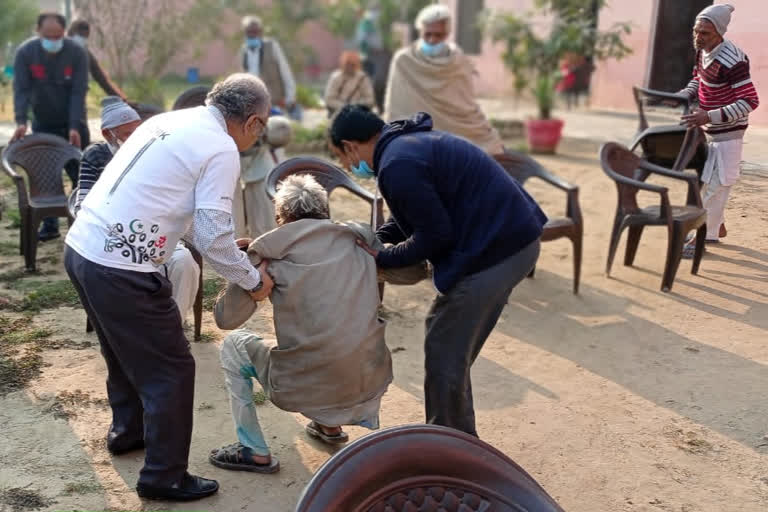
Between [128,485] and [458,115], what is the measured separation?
4.39m

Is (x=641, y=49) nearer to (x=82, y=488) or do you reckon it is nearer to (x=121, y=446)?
(x=121, y=446)

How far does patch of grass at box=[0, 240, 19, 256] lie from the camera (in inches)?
254

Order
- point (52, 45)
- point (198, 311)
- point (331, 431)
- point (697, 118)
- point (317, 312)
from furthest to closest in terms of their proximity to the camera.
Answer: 1. point (52, 45)
2. point (198, 311)
3. point (697, 118)
4. point (331, 431)
5. point (317, 312)

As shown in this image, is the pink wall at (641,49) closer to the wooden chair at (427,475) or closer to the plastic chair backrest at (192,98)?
the wooden chair at (427,475)

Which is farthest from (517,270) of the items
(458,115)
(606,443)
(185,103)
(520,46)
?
(520,46)

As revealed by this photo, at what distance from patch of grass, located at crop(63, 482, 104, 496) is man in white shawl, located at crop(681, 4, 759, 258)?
3.14 m

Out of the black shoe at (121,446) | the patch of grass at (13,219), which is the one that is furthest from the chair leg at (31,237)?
the black shoe at (121,446)

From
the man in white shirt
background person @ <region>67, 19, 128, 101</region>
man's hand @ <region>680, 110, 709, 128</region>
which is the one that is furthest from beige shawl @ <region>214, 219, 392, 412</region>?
background person @ <region>67, 19, 128, 101</region>

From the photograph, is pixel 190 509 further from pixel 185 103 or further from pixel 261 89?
pixel 185 103

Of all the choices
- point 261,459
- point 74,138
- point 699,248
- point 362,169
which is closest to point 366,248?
point 362,169

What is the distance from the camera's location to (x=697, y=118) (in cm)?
416

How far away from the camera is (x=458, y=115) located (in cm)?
697

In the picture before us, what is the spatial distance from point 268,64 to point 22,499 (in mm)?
6098

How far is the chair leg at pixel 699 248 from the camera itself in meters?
4.73
